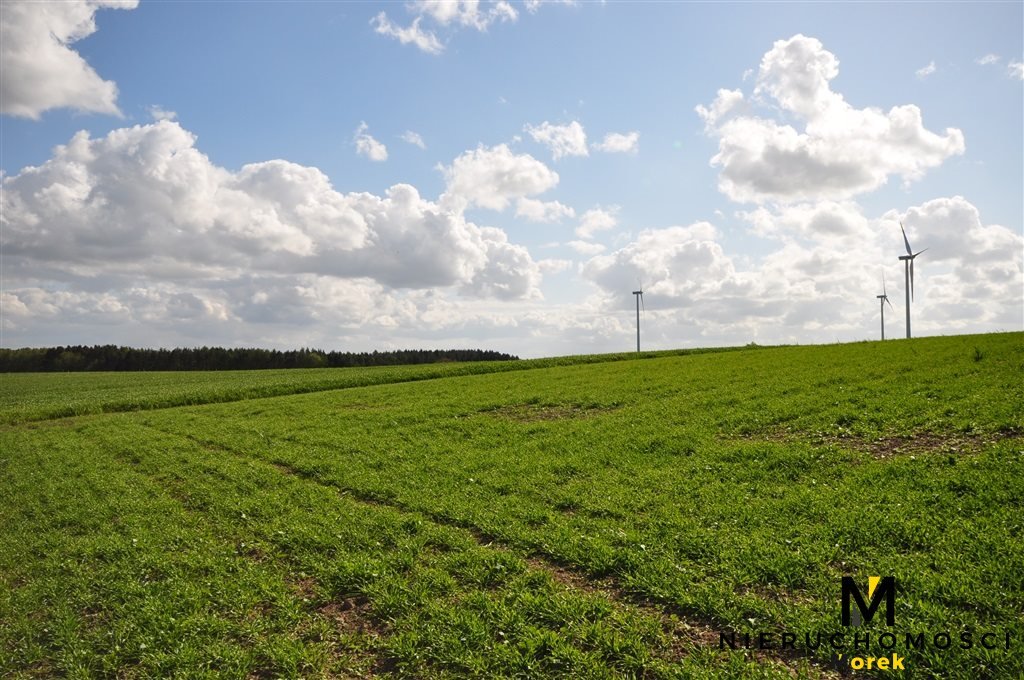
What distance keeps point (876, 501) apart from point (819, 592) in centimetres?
444

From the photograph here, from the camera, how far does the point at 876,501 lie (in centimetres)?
1208

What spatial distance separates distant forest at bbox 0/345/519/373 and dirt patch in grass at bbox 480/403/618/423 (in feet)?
317

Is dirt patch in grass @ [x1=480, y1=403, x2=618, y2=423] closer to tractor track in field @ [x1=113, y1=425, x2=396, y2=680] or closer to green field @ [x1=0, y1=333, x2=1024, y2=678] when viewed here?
green field @ [x1=0, y1=333, x2=1024, y2=678]

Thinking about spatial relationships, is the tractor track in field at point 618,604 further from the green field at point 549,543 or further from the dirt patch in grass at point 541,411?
the dirt patch in grass at point 541,411

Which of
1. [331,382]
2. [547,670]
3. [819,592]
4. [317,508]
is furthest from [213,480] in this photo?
[331,382]

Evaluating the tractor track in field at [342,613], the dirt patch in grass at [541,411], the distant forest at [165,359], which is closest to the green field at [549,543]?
the tractor track in field at [342,613]

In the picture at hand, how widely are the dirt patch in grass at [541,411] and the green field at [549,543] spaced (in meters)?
1.23

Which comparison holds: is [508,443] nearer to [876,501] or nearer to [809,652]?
[876,501]

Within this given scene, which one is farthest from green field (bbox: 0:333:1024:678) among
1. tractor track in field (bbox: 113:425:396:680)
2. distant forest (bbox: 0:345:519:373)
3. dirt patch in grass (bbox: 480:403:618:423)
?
distant forest (bbox: 0:345:519:373)

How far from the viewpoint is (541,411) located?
1092 inches

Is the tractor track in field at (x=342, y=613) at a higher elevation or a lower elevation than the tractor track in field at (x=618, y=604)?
lower

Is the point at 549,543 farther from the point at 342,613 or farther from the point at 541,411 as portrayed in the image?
the point at 541,411

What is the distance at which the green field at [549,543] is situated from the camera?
804cm

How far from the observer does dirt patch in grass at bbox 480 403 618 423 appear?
25.9 meters
